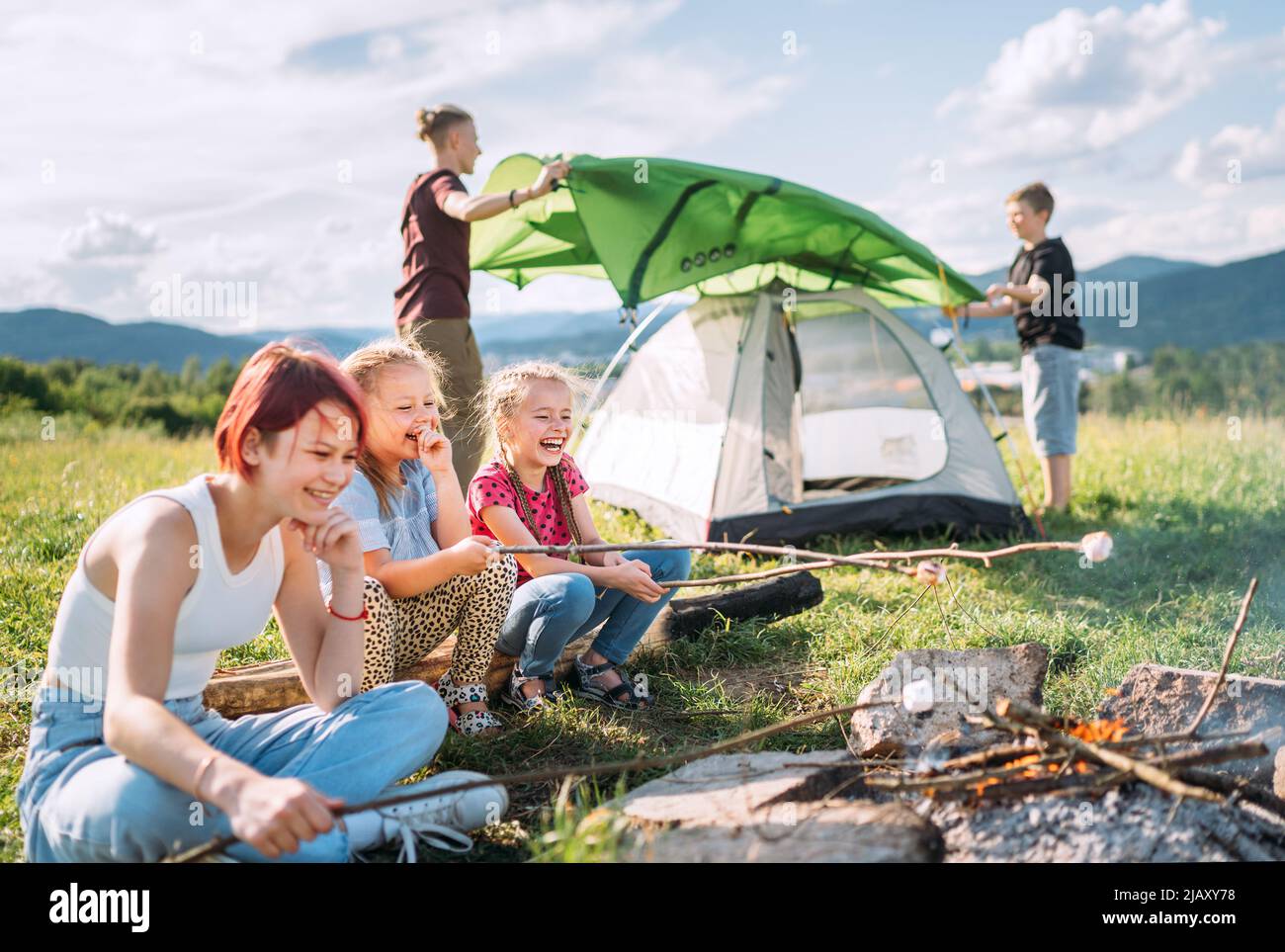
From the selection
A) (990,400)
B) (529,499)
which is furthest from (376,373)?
(990,400)

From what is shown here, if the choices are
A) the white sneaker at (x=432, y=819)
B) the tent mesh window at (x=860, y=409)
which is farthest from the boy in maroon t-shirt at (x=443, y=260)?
the white sneaker at (x=432, y=819)

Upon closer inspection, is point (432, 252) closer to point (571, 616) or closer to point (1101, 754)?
point (571, 616)

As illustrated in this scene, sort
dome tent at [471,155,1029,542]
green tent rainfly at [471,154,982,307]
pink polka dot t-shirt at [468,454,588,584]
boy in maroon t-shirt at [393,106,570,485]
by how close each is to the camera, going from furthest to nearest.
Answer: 1. boy in maroon t-shirt at [393,106,570,485]
2. dome tent at [471,155,1029,542]
3. green tent rainfly at [471,154,982,307]
4. pink polka dot t-shirt at [468,454,588,584]

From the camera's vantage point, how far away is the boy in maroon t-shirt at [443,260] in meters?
4.75

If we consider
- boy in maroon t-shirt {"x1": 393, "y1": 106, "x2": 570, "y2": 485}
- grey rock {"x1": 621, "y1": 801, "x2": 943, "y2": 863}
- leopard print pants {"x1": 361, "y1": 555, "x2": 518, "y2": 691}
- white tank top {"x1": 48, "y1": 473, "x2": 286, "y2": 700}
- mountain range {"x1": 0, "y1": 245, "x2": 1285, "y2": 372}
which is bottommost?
grey rock {"x1": 621, "y1": 801, "x2": 943, "y2": 863}

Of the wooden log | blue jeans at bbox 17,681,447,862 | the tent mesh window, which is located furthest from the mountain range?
blue jeans at bbox 17,681,447,862

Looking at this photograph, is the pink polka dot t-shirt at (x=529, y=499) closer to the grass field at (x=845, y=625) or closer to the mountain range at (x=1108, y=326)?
the grass field at (x=845, y=625)

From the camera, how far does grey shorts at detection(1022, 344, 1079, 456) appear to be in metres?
5.92

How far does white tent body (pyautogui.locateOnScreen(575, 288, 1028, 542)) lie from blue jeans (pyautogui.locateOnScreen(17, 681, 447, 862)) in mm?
3073

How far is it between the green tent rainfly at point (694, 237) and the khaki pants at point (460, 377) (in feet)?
2.55

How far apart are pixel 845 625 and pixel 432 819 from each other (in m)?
2.13

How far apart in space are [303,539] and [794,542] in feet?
11.9

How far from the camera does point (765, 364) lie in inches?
221

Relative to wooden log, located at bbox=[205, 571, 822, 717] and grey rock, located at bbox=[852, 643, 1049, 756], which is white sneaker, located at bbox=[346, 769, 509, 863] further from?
grey rock, located at bbox=[852, 643, 1049, 756]
